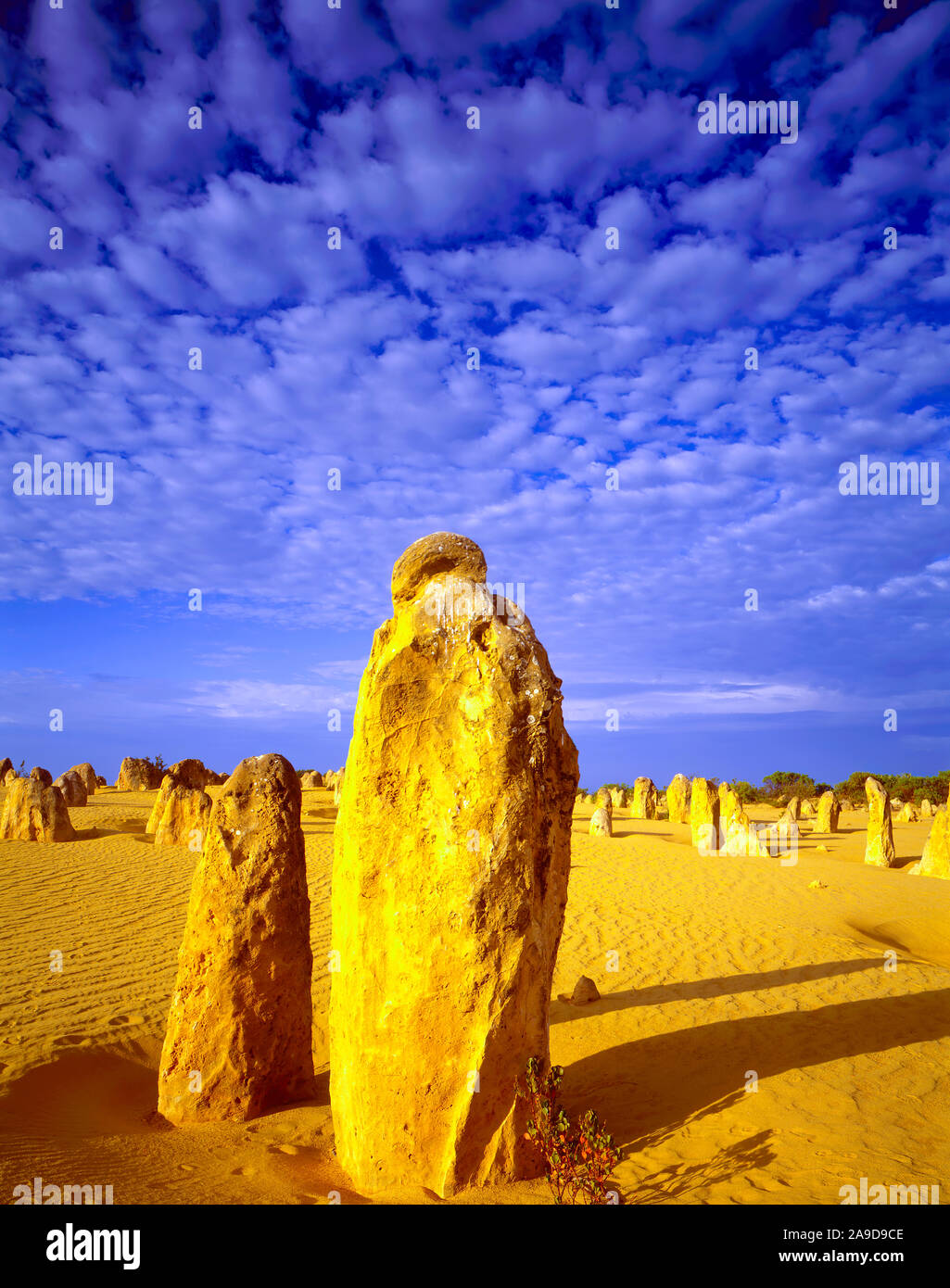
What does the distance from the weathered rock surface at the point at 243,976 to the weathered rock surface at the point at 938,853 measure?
15932mm

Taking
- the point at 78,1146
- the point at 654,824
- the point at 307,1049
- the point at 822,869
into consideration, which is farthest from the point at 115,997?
the point at 654,824

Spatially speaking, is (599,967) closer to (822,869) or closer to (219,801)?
(219,801)

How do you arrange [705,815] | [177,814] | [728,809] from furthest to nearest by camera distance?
[705,815] → [728,809] → [177,814]

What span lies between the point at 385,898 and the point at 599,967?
20.7 ft

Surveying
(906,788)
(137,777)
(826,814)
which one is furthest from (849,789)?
(137,777)

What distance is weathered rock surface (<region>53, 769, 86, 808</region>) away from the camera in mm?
23188

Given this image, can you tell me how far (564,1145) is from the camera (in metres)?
3.86

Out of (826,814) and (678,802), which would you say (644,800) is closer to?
(678,802)

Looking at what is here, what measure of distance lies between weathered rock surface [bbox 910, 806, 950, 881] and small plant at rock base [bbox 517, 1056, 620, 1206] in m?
15.8

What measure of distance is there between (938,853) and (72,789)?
2452 centimetres

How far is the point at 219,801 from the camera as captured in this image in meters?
5.85

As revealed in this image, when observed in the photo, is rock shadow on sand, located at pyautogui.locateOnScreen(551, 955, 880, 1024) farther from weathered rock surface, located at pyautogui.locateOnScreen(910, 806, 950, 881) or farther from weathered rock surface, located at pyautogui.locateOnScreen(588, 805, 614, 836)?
weathered rock surface, located at pyautogui.locateOnScreen(588, 805, 614, 836)

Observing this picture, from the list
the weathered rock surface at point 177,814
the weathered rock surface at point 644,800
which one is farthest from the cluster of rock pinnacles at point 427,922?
the weathered rock surface at point 644,800

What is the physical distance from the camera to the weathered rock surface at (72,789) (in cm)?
2319
